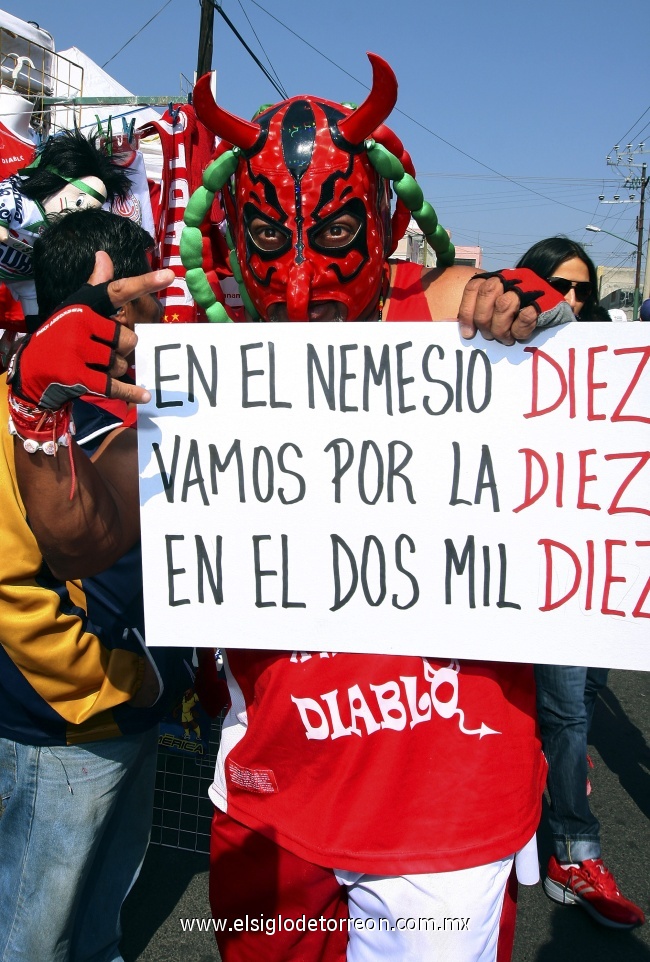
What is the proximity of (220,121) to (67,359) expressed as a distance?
62 centimetres

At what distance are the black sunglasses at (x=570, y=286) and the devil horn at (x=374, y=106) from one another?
118 centimetres

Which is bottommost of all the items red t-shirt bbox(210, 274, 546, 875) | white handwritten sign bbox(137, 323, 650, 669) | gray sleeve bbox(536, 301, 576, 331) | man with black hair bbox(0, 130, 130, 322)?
red t-shirt bbox(210, 274, 546, 875)

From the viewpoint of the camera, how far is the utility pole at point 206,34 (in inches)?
338

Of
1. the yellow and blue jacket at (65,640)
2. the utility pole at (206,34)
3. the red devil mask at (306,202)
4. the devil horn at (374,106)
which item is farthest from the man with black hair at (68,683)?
the utility pole at (206,34)

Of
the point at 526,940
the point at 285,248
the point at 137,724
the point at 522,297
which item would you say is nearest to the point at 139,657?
the point at 137,724

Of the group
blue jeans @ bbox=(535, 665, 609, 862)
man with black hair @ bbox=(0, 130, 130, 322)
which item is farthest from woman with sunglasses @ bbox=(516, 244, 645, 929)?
man with black hair @ bbox=(0, 130, 130, 322)

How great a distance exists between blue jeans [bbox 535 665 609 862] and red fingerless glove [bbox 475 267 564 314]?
1.65 meters

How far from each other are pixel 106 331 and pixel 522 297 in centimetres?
67

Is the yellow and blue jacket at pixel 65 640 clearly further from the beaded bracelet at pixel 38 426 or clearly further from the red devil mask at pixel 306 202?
the red devil mask at pixel 306 202

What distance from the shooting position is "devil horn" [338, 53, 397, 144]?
140 cm

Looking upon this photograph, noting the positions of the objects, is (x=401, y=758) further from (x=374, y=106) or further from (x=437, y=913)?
(x=374, y=106)

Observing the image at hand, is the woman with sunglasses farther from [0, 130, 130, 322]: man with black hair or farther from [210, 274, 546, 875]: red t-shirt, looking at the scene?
[0, 130, 130, 322]: man with black hair

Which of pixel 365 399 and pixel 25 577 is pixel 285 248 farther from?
pixel 25 577

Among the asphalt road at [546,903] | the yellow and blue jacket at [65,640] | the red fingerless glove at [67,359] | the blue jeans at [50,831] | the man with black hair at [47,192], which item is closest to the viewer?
the red fingerless glove at [67,359]
